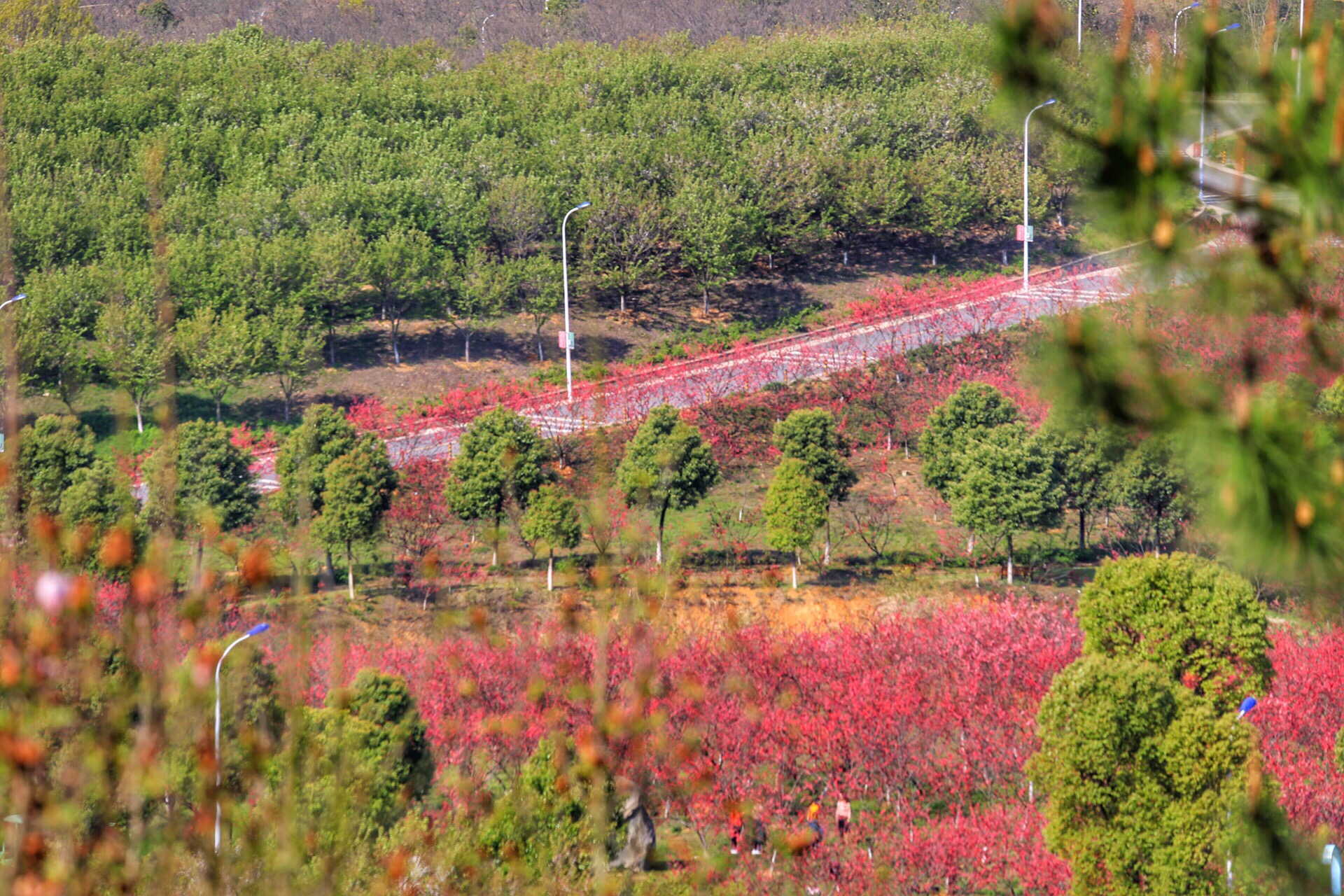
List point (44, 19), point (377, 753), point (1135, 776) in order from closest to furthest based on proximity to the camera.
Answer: point (1135, 776) < point (377, 753) < point (44, 19)

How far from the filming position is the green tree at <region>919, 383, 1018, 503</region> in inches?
1102

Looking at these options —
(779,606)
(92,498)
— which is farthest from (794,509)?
(92,498)

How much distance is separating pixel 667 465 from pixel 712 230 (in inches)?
616

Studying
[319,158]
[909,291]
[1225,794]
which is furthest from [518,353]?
Answer: [1225,794]

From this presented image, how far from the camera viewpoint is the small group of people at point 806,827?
15.9 metres

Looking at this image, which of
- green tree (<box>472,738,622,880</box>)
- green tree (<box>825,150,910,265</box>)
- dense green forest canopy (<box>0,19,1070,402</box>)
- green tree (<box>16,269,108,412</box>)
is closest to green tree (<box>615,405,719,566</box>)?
dense green forest canopy (<box>0,19,1070,402</box>)

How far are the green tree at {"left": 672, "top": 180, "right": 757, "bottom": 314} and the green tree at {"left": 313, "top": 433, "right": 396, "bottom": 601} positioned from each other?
1710 cm

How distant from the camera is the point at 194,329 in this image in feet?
107

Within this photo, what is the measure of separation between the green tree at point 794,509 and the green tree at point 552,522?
12.0 feet

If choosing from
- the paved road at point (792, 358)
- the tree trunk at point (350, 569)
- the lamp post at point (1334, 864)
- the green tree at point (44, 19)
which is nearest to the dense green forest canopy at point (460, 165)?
the paved road at point (792, 358)

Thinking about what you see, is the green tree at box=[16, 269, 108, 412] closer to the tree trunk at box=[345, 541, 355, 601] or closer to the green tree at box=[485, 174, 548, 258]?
the tree trunk at box=[345, 541, 355, 601]

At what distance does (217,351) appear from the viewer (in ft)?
105

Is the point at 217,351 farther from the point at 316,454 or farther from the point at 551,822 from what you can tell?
the point at 551,822

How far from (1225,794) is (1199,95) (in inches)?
461
